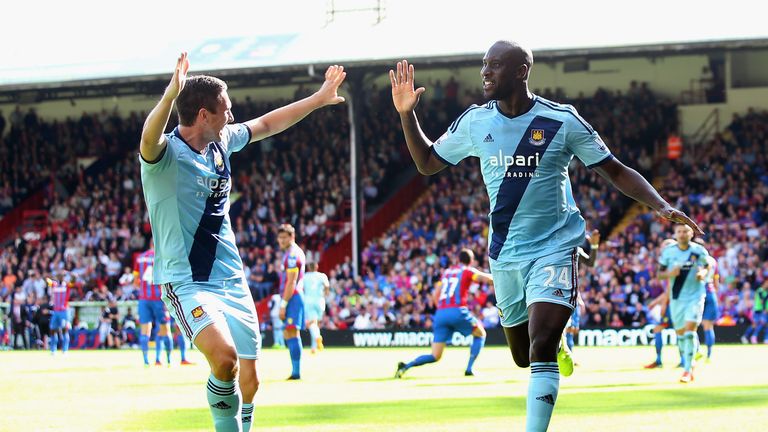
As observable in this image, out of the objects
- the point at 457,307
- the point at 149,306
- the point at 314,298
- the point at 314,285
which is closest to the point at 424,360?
the point at 457,307

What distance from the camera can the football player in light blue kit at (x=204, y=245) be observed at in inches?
290

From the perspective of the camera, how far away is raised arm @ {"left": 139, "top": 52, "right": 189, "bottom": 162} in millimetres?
6852

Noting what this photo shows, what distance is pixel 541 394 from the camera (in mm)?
7477

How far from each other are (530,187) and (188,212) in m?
2.29

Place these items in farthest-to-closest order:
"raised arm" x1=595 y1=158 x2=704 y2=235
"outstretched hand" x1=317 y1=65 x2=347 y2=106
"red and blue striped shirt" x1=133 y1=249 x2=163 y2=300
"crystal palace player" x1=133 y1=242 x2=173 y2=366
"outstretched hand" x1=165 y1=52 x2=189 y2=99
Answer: "crystal palace player" x1=133 y1=242 x2=173 y2=366
"red and blue striped shirt" x1=133 y1=249 x2=163 y2=300
"outstretched hand" x1=317 y1=65 x2=347 y2=106
"raised arm" x1=595 y1=158 x2=704 y2=235
"outstretched hand" x1=165 y1=52 x2=189 y2=99

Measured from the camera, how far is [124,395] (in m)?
15.0

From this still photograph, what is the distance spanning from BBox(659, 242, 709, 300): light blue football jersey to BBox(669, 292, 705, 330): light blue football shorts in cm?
6

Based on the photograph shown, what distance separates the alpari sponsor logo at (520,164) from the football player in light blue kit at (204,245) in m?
1.88

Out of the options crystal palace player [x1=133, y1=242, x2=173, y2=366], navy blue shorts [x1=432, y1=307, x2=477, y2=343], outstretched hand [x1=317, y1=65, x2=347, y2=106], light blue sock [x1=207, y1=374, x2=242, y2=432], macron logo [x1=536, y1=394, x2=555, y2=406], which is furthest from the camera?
crystal palace player [x1=133, y1=242, x2=173, y2=366]

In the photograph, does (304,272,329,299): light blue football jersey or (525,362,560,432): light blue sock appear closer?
(525,362,560,432): light blue sock

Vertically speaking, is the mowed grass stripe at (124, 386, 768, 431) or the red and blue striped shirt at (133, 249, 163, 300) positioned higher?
the red and blue striped shirt at (133, 249, 163, 300)

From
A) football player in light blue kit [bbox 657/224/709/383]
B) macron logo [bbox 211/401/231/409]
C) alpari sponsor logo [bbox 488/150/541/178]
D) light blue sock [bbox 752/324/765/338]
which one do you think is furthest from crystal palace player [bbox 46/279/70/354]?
alpari sponsor logo [bbox 488/150/541/178]

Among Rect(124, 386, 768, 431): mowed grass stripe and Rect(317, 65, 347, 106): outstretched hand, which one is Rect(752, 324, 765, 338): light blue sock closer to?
Rect(124, 386, 768, 431): mowed grass stripe

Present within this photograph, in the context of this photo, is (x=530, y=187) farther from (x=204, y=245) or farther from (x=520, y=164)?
(x=204, y=245)
